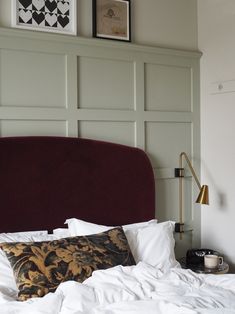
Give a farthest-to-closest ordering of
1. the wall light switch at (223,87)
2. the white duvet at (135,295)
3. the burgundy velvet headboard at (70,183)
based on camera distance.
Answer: the wall light switch at (223,87)
the burgundy velvet headboard at (70,183)
the white duvet at (135,295)

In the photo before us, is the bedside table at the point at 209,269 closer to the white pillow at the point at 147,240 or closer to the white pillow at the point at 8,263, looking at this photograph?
the white pillow at the point at 147,240

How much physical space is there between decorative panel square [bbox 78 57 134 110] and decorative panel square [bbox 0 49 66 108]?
0.18 meters

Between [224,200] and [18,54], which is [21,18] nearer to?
[18,54]

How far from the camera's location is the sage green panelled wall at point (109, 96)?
3.18 m

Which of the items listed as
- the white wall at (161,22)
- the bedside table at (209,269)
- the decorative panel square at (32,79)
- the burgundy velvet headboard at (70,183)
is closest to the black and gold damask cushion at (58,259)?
the burgundy velvet headboard at (70,183)

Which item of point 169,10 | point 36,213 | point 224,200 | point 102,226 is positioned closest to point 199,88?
point 169,10

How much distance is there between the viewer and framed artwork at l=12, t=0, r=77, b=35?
3.17 meters

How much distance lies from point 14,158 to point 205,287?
59.1 inches

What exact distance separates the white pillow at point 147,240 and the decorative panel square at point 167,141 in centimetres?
75

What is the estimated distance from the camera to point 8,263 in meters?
2.69

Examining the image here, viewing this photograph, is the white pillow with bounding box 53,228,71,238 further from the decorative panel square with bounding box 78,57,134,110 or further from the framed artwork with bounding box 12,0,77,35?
the framed artwork with bounding box 12,0,77,35

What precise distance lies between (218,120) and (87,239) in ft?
5.67

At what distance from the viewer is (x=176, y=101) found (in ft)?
13.0

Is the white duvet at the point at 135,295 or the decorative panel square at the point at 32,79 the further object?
the decorative panel square at the point at 32,79
